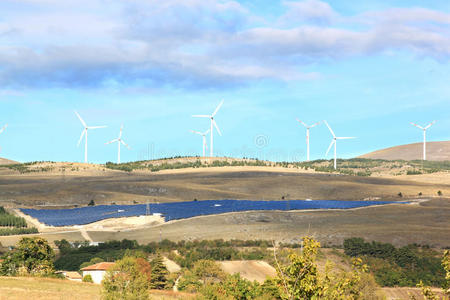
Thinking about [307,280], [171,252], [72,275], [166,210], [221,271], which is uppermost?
[307,280]

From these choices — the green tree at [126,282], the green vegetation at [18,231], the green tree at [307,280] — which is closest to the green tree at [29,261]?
the green tree at [126,282]

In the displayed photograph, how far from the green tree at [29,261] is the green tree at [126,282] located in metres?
13.7

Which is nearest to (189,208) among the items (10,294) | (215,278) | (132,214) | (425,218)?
(132,214)

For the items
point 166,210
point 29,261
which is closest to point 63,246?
point 29,261

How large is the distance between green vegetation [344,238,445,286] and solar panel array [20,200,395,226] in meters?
46.5

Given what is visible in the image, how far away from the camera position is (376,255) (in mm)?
110062

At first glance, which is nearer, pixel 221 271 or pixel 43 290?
pixel 43 290

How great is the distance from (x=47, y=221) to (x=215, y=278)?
71.6m

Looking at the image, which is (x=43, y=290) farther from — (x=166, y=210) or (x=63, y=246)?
(x=166, y=210)

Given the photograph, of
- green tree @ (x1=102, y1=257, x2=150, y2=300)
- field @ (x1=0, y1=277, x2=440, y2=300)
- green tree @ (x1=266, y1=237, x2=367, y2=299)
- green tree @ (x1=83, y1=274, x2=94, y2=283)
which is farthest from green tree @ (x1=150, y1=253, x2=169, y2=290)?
green tree @ (x1=266, y1=237, x2=367, y2=299)

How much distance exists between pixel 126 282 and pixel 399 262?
57.8 metres

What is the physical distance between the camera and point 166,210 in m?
160

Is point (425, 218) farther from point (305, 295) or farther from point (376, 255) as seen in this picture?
point (305, 295)

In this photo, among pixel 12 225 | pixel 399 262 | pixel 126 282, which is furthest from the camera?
pixel 12 225
